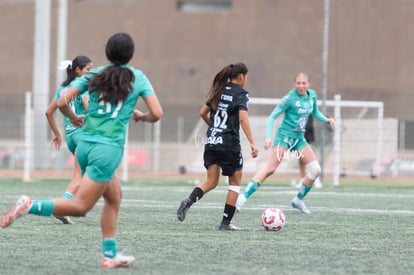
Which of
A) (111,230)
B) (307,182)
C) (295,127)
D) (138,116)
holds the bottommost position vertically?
(307,182)

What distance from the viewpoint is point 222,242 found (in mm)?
9375

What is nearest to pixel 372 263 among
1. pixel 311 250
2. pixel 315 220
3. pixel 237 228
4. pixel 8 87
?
pixel 311 250

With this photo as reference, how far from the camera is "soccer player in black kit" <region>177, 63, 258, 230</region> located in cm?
1080

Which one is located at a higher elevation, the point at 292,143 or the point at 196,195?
the point at 292,143

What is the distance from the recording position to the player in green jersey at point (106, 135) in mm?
7414

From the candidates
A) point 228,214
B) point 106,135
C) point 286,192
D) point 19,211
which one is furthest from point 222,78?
point 286,192

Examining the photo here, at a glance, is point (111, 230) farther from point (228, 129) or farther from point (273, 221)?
point (228, 129)

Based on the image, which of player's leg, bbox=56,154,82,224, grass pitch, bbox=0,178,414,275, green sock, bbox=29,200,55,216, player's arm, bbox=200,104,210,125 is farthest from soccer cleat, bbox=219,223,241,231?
green sock, bbox=29,200,55,216

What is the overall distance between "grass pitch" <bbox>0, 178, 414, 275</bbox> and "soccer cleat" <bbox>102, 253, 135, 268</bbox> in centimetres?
6

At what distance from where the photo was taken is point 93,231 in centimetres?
1046

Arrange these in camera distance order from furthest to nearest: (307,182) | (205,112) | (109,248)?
(307,182), (205,112), (109,248)

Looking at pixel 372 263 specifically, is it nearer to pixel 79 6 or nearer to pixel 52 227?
pixel 52 227

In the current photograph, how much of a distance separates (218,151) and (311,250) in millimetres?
2378

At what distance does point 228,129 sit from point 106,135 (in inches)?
140
